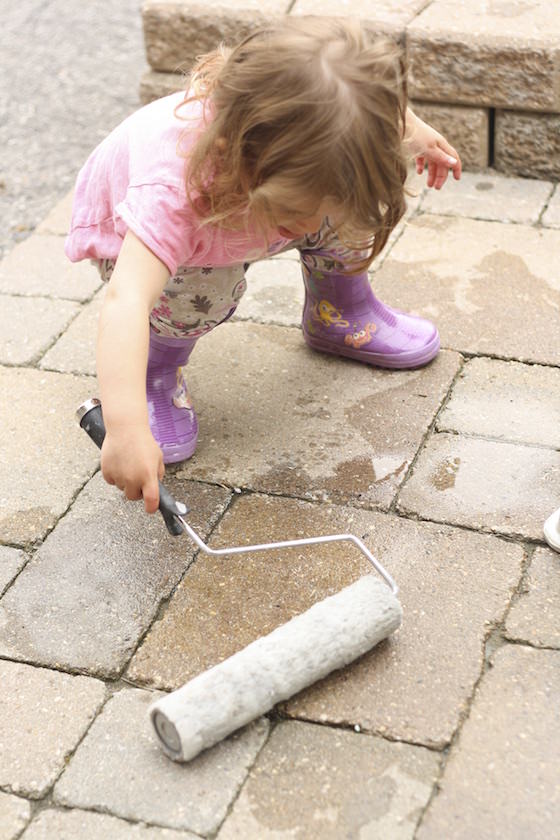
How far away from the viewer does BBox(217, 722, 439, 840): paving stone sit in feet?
4.36

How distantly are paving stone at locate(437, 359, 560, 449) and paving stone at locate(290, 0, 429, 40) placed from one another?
103 centimetres

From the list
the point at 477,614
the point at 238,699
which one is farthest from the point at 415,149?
the point at 238,699

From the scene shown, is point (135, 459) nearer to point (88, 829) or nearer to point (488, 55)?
point (88, 829)

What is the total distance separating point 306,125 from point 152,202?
0.29 metres

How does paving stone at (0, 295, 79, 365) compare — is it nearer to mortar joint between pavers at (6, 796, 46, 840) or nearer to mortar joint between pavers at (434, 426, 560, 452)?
mortar joint between pavers at (434, 426, 560, 452)

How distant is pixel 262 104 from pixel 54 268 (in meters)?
1.25

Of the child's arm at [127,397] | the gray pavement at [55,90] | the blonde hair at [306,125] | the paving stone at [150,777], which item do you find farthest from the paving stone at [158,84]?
the paving stone at [150,777]

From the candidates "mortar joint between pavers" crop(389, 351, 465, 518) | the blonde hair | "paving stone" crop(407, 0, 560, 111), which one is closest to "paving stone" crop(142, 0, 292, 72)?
"paving stone" crop(407, 0, 560, 111)

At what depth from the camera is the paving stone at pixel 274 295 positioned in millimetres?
2381

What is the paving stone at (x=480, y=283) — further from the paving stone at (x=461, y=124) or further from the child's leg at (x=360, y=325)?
the paving stone at (x=461, y=124)

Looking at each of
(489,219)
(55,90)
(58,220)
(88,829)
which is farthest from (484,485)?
(55,90)

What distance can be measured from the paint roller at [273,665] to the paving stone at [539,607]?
197mm

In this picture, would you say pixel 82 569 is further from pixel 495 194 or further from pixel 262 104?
pixel 495 194

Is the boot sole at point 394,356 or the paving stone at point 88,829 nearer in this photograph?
the paving stone at point 88,829
